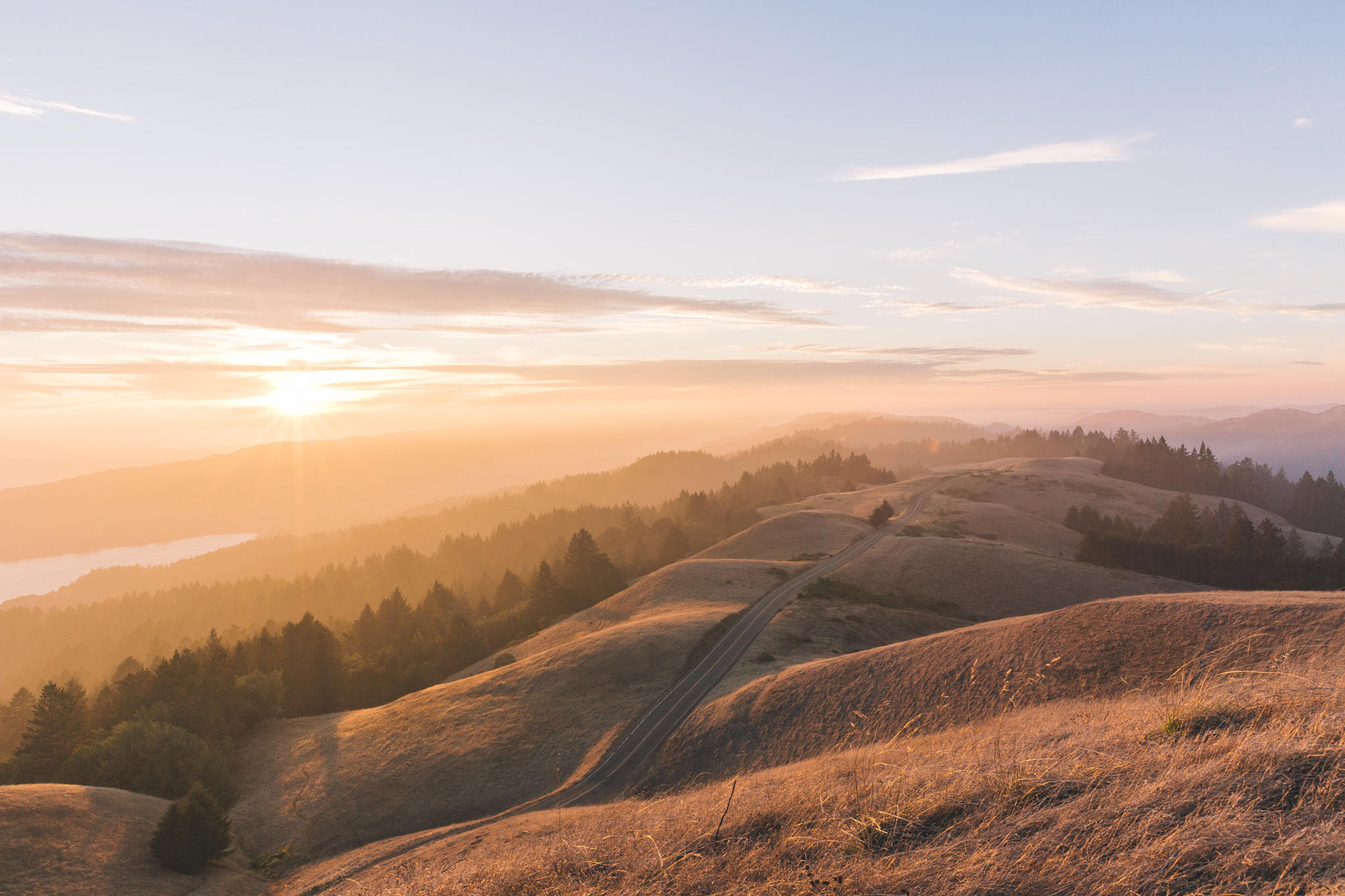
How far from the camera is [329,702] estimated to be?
64062 millimetres

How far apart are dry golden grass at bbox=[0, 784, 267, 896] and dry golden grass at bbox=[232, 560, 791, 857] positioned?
5.85m

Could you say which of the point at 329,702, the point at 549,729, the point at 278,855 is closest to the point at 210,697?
the point at 329,702

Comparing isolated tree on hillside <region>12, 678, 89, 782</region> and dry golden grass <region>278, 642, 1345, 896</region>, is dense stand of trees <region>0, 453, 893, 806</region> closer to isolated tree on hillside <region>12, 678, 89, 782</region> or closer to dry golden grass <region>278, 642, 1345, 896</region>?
isolated tree on hillside <region>12, 678, 89, 782</region>

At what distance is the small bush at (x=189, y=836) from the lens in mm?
27750

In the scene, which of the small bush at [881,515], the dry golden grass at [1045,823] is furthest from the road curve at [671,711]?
the small bush at [881,515]

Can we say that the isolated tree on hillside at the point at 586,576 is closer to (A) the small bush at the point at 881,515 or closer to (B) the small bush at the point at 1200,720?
(A) the small bush at the point at 881,515

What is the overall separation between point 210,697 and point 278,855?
30.6m

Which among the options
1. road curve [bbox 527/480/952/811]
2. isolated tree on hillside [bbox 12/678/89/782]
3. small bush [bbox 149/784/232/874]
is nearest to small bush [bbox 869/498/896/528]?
road curve [bbox 527/480/952/811]

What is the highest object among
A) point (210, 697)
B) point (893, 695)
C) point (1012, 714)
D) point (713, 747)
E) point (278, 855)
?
point (1012, 714)

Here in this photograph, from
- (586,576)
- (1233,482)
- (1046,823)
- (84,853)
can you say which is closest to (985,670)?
(1046,823)

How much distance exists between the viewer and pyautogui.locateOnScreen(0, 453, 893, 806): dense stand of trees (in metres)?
43.3

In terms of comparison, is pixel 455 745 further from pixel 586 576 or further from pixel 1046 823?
pixel 586 576

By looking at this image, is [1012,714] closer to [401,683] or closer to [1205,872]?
[1205,872]

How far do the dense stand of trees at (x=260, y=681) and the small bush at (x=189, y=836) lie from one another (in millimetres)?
9219
